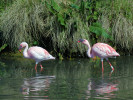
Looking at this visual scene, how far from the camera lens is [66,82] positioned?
717 centimetres

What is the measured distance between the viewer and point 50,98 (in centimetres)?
556

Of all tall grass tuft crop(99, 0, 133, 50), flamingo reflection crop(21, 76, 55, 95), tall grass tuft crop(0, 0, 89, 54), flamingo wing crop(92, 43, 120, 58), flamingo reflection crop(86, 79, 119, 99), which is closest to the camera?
flamingo reflection crop(86, 79, 119, 99)

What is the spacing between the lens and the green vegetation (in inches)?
454

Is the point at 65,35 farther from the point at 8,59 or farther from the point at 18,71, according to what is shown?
the point at 18,71

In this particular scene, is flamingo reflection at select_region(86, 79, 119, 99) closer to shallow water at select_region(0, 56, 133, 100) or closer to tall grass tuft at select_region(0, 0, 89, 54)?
shallow water at select_region(0, 56, 133, 100)

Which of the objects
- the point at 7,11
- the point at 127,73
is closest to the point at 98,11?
the point at 7,11

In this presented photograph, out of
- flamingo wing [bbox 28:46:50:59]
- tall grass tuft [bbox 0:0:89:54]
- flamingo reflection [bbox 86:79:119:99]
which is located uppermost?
tall grass tuft [bbox 0:0:89:54]

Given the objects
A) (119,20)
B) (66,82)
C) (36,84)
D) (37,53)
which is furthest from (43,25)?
(36,84)

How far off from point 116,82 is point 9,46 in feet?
19.8

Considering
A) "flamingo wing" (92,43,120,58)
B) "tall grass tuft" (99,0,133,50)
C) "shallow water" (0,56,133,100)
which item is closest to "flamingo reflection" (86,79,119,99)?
"shallow water" (0,56,133,100)

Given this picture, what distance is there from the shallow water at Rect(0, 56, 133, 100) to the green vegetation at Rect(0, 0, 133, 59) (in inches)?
55.2

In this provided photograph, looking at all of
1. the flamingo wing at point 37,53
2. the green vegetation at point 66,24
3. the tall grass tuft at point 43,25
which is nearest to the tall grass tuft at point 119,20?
the green vegetation at point 66,24

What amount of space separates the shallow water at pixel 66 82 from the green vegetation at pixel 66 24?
1401 mm

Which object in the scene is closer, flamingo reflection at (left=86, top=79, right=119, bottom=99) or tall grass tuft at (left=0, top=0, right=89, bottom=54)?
flamingo reflection at (left=86, top=79, right=119, bottom=99)
